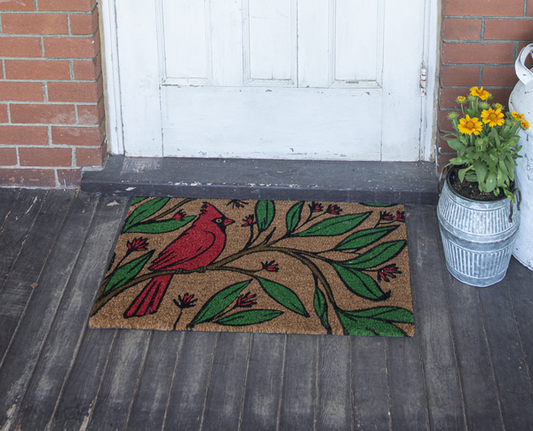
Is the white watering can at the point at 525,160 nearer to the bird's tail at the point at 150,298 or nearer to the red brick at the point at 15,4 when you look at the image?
the bird's tail at the point at 150,298

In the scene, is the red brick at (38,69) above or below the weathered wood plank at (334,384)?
above

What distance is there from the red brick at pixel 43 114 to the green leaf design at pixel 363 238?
1159 millimetres

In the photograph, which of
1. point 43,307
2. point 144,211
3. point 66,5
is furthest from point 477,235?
point 66,5

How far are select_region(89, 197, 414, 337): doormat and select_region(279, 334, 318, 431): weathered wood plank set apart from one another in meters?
0.05

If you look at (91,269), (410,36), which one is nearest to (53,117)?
(91,269)

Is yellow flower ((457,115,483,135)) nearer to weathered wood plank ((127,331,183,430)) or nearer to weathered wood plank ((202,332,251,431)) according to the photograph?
weathered wood plank ((202,332,251,431))

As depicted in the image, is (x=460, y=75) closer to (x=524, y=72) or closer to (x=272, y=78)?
(x=524, y=72)

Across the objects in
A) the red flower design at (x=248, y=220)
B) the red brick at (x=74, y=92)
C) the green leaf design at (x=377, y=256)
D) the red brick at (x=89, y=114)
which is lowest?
the green leaf design at (x=377, y=256)

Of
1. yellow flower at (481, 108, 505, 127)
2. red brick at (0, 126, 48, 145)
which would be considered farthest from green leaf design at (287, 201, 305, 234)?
red brick at (0, 126, 48, 145)

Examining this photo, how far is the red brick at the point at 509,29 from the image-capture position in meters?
2.20

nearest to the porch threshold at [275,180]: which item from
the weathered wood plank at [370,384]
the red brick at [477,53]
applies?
the red brick at [477,53]

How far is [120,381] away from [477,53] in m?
1.64

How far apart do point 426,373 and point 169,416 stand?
2.36ft

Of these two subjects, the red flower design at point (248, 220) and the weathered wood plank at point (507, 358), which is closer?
the weathered wood plank at point (507, 358)
